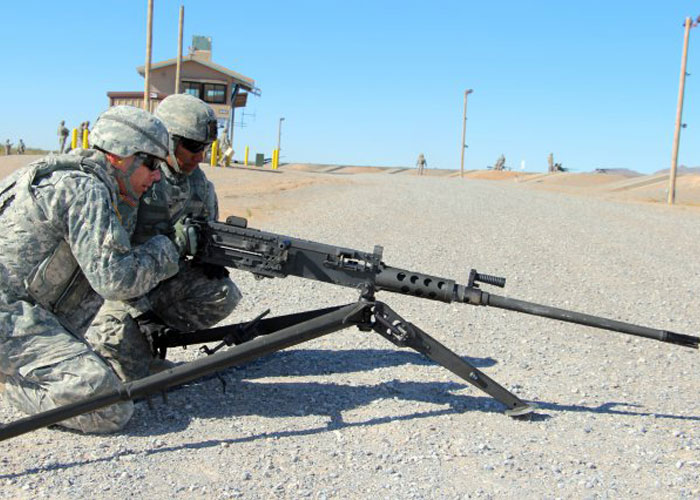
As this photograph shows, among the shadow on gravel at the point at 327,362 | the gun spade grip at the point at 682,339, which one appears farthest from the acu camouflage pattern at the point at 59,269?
the gun spade grip at the point at 682,339

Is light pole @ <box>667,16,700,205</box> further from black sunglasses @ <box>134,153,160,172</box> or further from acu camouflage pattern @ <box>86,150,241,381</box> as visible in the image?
black sunglasses @ <box>134,153,160,172</box>

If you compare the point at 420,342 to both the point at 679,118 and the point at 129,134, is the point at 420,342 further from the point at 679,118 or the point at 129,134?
the point at 679,118

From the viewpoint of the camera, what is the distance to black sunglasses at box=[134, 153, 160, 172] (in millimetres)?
3704

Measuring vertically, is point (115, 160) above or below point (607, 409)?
above

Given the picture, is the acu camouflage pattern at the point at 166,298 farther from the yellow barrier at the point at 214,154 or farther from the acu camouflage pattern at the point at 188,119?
the yellow barrier at the point at 214,154

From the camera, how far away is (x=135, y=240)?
430 cm

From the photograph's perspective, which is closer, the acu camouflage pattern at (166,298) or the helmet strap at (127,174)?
the helmet strap at (127,174)

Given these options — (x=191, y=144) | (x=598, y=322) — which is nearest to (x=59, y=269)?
(x=191, y=144)

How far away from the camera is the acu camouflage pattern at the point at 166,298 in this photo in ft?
14.2

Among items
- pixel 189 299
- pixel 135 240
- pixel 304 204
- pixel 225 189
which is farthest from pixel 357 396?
pixel 225 189

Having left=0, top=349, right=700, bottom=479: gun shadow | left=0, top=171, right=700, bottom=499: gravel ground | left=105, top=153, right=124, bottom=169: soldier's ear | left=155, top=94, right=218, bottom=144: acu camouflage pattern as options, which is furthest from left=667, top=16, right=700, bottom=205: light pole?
left=105, top=153, right=124, bottom=169: soldier's ear

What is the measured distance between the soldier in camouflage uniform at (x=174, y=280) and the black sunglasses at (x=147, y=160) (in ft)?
1.55

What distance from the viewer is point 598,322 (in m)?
3.81

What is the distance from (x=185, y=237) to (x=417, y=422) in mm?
1599
